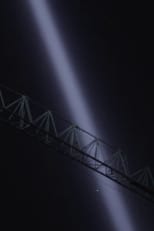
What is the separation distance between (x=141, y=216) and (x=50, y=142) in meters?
8.76

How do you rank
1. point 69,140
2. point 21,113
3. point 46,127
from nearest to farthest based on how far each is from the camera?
1. point 21,113
2. point 46,127
3. point 69,140

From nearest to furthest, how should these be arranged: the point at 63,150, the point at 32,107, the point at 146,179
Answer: the point at 63,150 < the point at 146,179 < the point at 32,107

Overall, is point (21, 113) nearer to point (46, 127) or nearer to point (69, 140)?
point (46, 127)

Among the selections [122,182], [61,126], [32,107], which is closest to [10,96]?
[32,107]

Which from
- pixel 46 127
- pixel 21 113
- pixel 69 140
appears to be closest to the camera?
pixel 21 113

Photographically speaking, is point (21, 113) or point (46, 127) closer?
point (21, 113)

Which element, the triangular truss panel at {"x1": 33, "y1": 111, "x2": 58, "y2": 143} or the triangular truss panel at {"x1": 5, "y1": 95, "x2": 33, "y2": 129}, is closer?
the triangular truss panel at {"x1": 5, "y1": 95, "x2": 33, "y2": 129}

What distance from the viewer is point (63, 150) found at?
802 inches

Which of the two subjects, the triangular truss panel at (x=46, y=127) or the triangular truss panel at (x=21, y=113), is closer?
the triangular truss panel at (x=21, y=113)

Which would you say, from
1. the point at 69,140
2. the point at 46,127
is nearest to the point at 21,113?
the point at 46,127

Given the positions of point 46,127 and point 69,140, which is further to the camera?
point 69,140

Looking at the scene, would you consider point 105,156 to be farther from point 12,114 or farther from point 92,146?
point 12,114

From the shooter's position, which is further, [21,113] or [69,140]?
[69,140]

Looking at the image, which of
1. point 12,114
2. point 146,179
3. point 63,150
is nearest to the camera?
point 12,114
